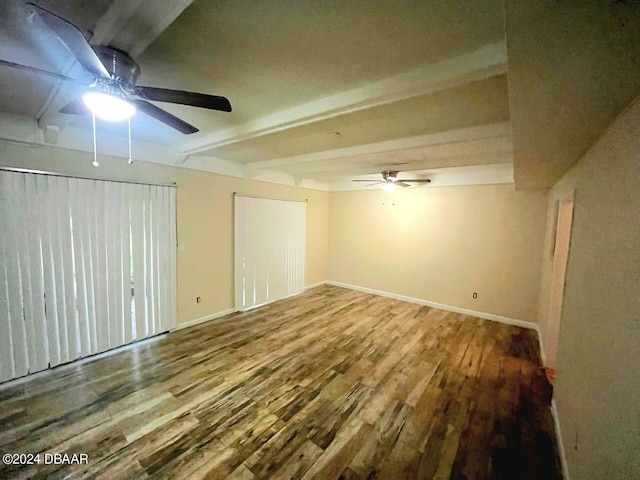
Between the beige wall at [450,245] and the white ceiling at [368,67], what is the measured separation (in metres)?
1.84

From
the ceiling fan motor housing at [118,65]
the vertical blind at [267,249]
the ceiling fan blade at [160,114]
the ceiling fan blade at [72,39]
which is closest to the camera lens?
the ceiling fan blade at [72,39]

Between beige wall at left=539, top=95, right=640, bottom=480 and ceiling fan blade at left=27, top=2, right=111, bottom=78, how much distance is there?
86.8 inches

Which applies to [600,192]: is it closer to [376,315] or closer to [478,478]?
[478,478]

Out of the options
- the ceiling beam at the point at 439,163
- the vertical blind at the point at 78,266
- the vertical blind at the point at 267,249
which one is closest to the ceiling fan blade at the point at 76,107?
the vertical blind at the point at 78,266

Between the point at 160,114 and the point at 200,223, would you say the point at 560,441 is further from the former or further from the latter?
the point at 200,223

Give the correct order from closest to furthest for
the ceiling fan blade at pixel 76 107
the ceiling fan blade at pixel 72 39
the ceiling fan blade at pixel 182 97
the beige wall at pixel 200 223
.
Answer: the ceiling fan blade at pixel 72 39 < the ceiling fan blade at pixel 182 97 < the ceiling fan blade at pixel 76 107 < the beige wall at pixel 200 223

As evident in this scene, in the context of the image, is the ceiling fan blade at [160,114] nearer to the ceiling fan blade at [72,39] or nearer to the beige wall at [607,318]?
the ceiling fan blade at [72,39]

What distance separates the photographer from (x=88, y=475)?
1710 mm

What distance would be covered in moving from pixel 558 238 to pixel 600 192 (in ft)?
6.22

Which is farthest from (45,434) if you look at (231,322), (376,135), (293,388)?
(376,135)

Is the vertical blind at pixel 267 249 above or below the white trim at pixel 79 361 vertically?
above

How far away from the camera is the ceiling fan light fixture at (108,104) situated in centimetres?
140

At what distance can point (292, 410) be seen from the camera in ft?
7.68

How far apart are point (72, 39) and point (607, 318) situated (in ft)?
8.64
